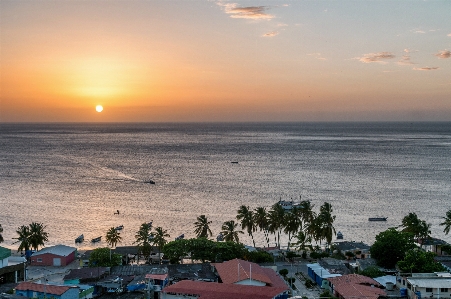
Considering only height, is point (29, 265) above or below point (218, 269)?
below

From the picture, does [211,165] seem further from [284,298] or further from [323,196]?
[284,298]

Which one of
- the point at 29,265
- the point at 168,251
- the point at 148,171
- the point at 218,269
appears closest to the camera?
the point at 218,269

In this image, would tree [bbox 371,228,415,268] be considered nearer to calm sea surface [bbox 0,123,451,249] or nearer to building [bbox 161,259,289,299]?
building [bbox 161,259,289,299]

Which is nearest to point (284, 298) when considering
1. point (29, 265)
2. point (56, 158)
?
point (29, 265)

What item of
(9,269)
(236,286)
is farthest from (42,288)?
(236,286)

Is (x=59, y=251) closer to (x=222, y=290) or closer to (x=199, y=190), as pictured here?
(x=222, y=290)

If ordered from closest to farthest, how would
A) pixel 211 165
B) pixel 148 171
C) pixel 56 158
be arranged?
pixel 148 171 < pixel 211 165 < pixel 56 158
